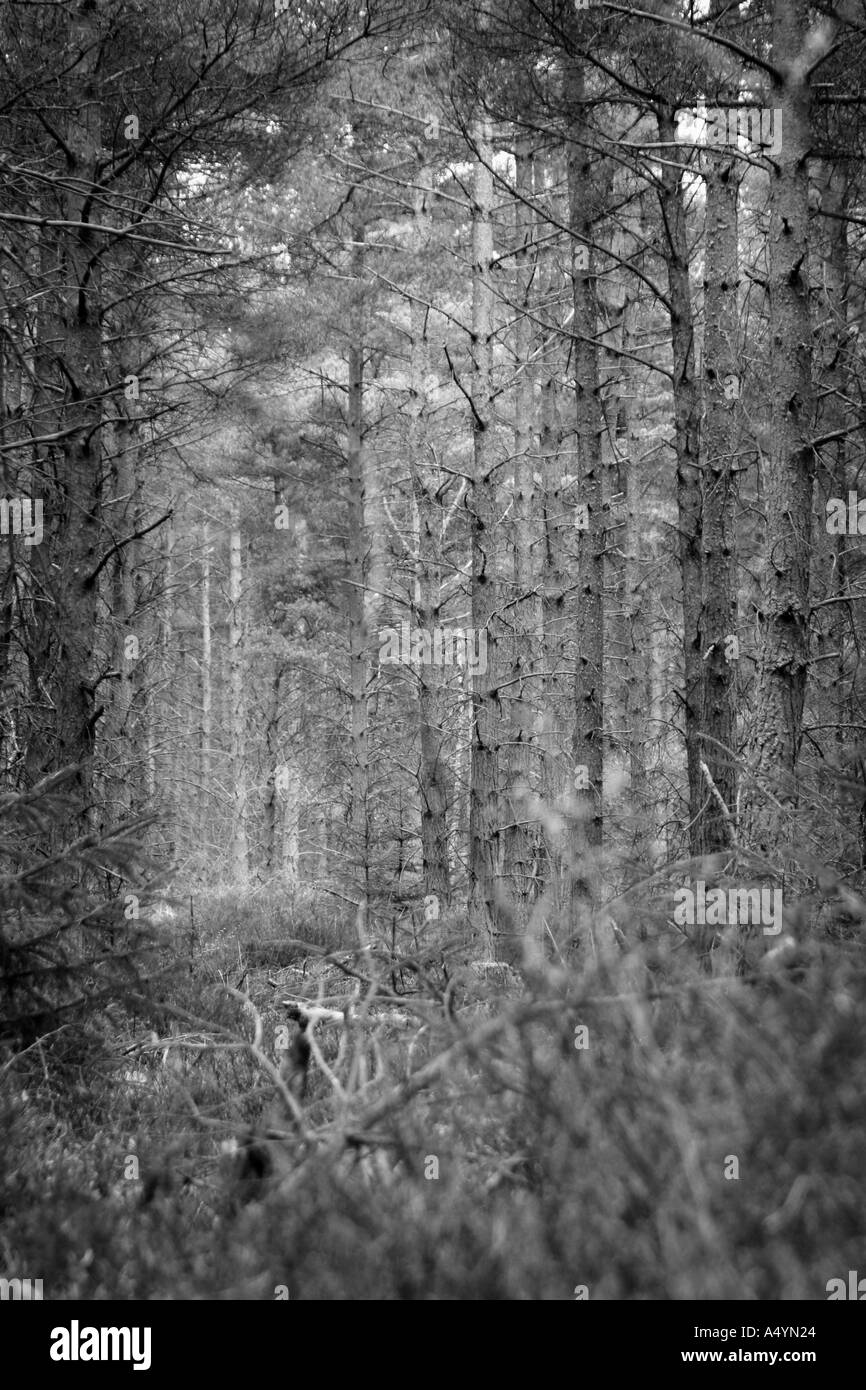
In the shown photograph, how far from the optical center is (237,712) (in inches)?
977

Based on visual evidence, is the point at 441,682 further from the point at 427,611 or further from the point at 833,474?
the point at 833,474

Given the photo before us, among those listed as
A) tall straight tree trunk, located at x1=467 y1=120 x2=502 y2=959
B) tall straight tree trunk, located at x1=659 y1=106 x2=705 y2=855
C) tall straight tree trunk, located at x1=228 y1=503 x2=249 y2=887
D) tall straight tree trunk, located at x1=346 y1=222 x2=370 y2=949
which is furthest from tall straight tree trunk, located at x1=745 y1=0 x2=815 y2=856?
tall straight tree trunk, located at x1=228 y1=503 x2=249 y2=887

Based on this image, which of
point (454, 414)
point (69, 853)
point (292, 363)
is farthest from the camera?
point (454, 414)

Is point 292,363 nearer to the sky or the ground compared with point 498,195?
nearer to the ground

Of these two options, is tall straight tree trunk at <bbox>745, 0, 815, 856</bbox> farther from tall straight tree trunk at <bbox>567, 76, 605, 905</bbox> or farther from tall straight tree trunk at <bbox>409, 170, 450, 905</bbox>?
tall straight tree trunk at <bbox>409, 170, 450, 905</bbox>

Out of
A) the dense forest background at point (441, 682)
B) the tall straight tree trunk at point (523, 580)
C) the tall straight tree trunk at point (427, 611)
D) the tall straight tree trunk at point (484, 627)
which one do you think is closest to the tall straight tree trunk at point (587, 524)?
the dense forest background at point (441, 682)

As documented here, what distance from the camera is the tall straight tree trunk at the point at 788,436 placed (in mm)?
5879

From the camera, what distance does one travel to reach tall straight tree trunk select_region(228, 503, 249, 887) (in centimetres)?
2393

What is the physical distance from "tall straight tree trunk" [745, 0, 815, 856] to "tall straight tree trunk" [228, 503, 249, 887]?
17838 millimetres

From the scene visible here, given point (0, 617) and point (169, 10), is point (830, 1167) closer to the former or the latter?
point (0, 617)

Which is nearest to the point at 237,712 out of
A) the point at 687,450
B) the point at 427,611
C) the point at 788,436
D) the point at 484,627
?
the point at 427,611

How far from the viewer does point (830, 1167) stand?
2043 millimetres
